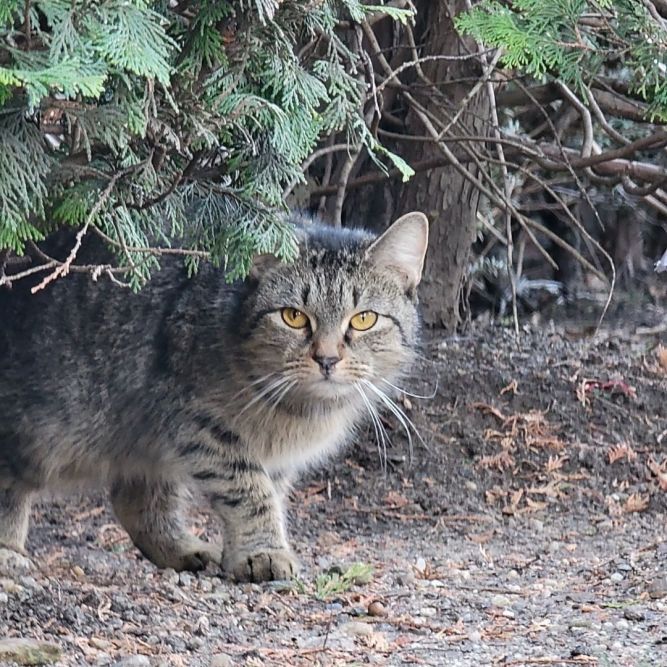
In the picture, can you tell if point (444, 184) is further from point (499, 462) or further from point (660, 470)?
point (660, 470)

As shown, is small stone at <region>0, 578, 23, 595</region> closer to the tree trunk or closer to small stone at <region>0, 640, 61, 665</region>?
small stone at <region>0, 640, 61, 665</region>

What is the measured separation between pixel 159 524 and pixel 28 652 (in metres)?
1.86

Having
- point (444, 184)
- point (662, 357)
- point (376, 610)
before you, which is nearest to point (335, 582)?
point (376, 610)

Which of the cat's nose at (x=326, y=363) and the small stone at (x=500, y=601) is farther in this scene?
the cat's nose at (x=326, y=363)

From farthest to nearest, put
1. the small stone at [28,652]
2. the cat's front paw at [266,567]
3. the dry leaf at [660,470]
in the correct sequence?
the dry leaf at [660,470]
the cat's front paw at [266,567]
the small stone at [28,652]

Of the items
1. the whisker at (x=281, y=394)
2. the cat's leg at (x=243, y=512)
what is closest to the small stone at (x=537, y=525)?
the cat's leg at (x=243, y=512)

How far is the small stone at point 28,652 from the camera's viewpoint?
9.45 feet

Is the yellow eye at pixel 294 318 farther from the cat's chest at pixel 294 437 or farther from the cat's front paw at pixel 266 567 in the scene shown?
the cat's front paw at pixel 266 567

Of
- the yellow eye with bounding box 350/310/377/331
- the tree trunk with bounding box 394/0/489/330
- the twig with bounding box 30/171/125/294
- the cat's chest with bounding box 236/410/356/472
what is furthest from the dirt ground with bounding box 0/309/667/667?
the twig with bounding box 30/171/125/294

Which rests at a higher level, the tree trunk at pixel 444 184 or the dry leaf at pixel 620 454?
the tree trunk at pixel 444 184

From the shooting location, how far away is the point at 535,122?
734 cm

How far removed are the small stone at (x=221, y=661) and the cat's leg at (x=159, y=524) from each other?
5.00 ft

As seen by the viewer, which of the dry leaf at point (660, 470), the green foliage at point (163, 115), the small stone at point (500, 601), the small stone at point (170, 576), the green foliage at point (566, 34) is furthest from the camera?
the dry leaf at point (660, 470)

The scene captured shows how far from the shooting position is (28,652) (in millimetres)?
2910
